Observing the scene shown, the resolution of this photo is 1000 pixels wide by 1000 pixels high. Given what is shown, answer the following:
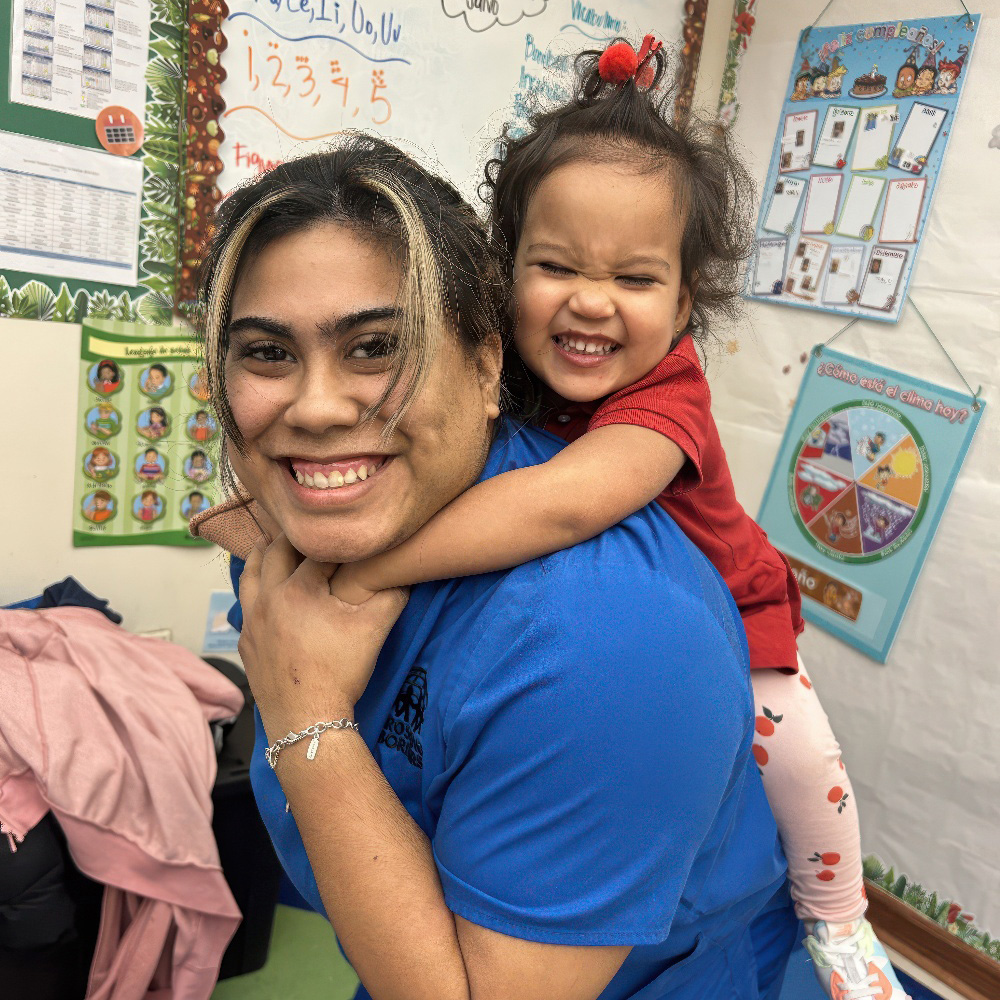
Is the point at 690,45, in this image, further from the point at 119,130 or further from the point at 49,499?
the point at 49,499

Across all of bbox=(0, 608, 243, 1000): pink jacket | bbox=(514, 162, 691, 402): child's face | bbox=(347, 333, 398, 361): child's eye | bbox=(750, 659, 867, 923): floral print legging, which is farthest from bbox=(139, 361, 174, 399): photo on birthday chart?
bbox=(750, 659, 867, 923): floral print legging

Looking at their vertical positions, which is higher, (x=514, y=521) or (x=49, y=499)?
(x=514, y=521)

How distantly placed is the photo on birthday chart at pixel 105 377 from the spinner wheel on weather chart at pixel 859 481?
6.20 ft

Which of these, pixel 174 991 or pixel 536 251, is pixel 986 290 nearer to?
pixel 536 251

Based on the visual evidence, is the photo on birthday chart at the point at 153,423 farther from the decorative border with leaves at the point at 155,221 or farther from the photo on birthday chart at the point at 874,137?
the photo on birthday chart at the point at 874,137

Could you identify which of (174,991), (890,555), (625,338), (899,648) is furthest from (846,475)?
(174,991)

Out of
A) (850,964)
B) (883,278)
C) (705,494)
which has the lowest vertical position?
(850,964)

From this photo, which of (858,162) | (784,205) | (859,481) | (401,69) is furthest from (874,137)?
(401,69)

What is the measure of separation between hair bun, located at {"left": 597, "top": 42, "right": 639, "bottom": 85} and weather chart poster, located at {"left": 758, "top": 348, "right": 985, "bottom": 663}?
1314 millimetres

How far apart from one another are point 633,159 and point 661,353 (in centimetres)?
28

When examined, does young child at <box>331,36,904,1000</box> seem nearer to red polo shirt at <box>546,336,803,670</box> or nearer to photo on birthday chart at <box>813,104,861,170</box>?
red polo shirt at <box>546,336,803,670</box>

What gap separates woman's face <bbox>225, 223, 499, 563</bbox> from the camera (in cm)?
80

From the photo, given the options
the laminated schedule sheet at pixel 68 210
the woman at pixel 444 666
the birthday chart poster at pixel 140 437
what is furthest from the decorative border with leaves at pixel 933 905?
the laminated schedule sheet at pixel 68 210

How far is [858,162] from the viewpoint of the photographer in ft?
7.61
